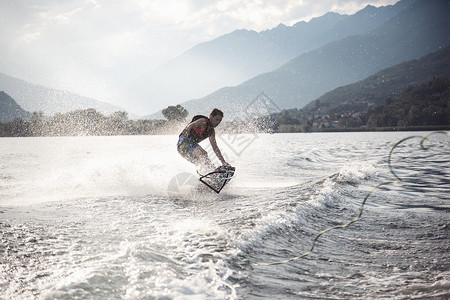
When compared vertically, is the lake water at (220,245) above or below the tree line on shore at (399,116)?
below

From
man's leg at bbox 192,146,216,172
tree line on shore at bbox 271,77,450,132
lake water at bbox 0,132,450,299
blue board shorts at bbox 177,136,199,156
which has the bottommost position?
lake water at bbox 0,132,450,299

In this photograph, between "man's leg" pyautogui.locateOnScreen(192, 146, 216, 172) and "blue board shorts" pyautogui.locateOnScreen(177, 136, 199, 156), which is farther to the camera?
"blue board shorts" pyautogui.locateOnScreen(177, 136, 199, 156)

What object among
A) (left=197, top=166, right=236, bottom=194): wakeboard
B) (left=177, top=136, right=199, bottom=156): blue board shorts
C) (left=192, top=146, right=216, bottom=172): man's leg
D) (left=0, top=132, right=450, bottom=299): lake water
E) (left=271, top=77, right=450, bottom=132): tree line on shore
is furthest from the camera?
(left=271, top=77, right=450, bottom=132): tree line on shore

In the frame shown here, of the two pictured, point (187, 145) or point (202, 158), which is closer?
point (202, 158)

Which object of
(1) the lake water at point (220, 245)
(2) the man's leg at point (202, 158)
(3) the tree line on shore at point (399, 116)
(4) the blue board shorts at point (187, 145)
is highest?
(3) the tree line on shore at point (399, 116)

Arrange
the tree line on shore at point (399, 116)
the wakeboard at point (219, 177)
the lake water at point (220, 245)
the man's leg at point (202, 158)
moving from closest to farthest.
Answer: the lake water at point (220, 245) < the wakeboard at point (219, 177) < the man's leg at point (202, 158) < the tree line on shore at point (399, 116)

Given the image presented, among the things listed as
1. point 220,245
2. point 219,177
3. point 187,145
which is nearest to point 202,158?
point 187,145

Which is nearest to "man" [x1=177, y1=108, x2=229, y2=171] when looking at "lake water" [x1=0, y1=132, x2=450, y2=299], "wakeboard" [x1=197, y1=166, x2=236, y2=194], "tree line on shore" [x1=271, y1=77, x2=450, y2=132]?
"wakeboard" [x1=197, y1=166, x2=236, y2=194]

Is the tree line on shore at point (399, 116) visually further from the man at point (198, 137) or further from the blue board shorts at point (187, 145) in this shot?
the blue board shorts at point (187, 145)

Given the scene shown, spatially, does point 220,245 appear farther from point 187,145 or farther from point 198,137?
point 198,137

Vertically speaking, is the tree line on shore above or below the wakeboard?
above

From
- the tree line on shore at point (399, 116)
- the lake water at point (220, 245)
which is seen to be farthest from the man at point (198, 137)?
the tree line on shore at point (399, 116)

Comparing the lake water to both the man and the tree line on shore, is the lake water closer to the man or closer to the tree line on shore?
the man

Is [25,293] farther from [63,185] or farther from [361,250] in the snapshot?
[63,185]
